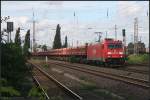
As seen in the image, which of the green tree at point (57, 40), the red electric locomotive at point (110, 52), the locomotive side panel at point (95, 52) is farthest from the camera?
the green tree at point (57, 40)

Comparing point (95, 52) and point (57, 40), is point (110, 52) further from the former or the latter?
point (57, 40)

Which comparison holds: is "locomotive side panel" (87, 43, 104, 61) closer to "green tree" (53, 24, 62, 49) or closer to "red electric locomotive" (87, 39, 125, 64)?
"red electric locomotive" (87, 39, 125, 64)

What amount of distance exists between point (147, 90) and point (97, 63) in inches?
1173

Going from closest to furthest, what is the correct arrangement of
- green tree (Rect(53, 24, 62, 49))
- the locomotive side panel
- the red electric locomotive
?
the red electric locomotive < the locomotive side panel < green tree (Rect(53, 24, 62, 49))

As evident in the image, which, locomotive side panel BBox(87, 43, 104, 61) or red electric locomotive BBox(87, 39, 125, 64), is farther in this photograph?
locomotive side panel BBox(87, 43, 104, 61)

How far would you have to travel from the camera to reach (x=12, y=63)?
571 inches

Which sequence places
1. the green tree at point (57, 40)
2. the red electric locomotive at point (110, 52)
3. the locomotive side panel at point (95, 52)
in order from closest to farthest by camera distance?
the red electric locomotive at point (110, 52) < the locomotive side panel at point (95, 52) < the green tree at point (57, 40)

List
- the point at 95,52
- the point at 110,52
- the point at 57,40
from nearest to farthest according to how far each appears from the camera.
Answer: the point at 110,52, the point at 95,52, the point at 57,40

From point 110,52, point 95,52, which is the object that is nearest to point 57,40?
point 95,52

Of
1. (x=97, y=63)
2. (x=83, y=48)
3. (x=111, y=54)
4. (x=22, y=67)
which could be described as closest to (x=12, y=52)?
(x=22, y=67)

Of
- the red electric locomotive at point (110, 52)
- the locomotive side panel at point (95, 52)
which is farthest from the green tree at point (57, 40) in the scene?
the red electric locomotive at point (110, 52)

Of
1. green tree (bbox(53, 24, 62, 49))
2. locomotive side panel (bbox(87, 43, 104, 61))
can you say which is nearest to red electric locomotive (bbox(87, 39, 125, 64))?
locomotive side panel (bbox(87, 43, 104, 61))

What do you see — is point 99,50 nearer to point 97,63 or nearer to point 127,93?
point 97,63

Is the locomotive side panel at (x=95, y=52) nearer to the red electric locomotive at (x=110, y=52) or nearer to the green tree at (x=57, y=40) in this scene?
the red electric locomotive at (x=110, y=52)
